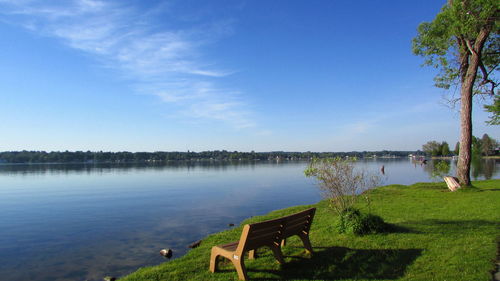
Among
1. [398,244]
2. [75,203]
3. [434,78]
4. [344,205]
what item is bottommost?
[75,203]

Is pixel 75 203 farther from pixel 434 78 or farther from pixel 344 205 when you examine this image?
pixel 434 78

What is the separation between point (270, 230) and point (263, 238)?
0.69 feet

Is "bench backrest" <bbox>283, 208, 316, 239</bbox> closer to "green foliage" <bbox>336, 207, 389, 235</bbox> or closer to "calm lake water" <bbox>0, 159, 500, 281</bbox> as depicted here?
"green foliage" <bbox>336, 207, 389, 235</bbox>

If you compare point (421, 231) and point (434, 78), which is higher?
point (434, 78)

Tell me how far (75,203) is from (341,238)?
Result: 24.5m

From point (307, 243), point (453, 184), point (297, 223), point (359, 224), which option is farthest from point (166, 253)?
point (453, 184)

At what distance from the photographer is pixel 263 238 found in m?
6.01

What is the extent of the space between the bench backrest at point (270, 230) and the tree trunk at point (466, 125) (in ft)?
55.3

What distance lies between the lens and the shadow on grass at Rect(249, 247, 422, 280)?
5.81 meters

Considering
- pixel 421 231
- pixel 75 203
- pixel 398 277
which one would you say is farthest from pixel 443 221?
pixel 75 203

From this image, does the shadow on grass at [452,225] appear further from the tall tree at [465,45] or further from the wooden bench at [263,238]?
the tall tree at [465,45]

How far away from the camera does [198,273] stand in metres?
6.69

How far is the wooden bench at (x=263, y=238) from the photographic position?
5723 mm

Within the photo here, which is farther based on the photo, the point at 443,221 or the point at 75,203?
the point at 75,203
